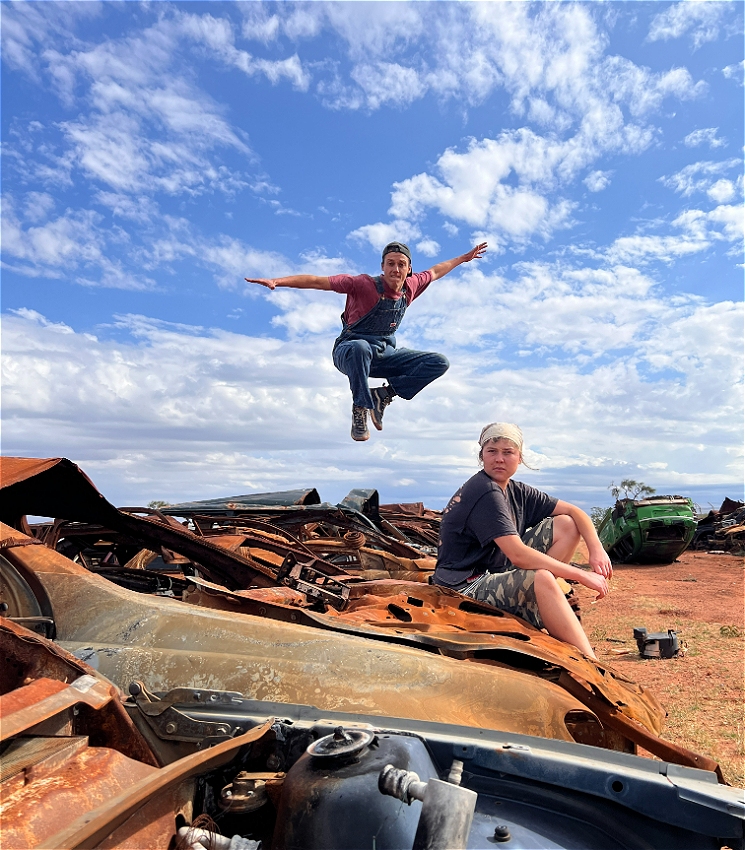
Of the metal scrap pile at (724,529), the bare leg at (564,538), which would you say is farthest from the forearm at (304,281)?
the metal scrap pile at (724,529)

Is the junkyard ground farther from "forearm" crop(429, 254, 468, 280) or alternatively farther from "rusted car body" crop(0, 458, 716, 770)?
"forearm" crop(429, 254, 468, 280)

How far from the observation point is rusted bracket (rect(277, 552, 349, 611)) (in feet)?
12.0

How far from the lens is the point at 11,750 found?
145cm

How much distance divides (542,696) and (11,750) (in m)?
A: 1.68

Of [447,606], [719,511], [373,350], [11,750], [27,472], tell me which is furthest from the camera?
[719,511]

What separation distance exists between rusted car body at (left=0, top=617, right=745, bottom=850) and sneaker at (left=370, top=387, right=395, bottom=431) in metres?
3.89

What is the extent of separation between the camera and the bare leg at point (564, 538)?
4.20 m

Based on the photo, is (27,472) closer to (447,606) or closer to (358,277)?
(447,606)

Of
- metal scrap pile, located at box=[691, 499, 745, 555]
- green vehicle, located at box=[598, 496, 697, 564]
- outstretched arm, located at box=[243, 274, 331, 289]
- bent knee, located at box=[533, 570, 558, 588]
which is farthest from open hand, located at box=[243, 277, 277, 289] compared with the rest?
metal scrap pile, located at box=[691, 499, 745, 555]

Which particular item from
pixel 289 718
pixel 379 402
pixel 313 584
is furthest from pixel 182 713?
pixel 379 402

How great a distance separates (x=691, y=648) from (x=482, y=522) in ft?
15.3

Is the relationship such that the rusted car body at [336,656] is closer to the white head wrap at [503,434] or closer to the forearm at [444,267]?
the white head wrap at [503,434]

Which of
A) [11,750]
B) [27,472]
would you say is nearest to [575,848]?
[11,750]

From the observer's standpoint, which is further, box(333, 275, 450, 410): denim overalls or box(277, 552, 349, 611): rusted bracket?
box(333, 275, 450, 410): denim overalls
